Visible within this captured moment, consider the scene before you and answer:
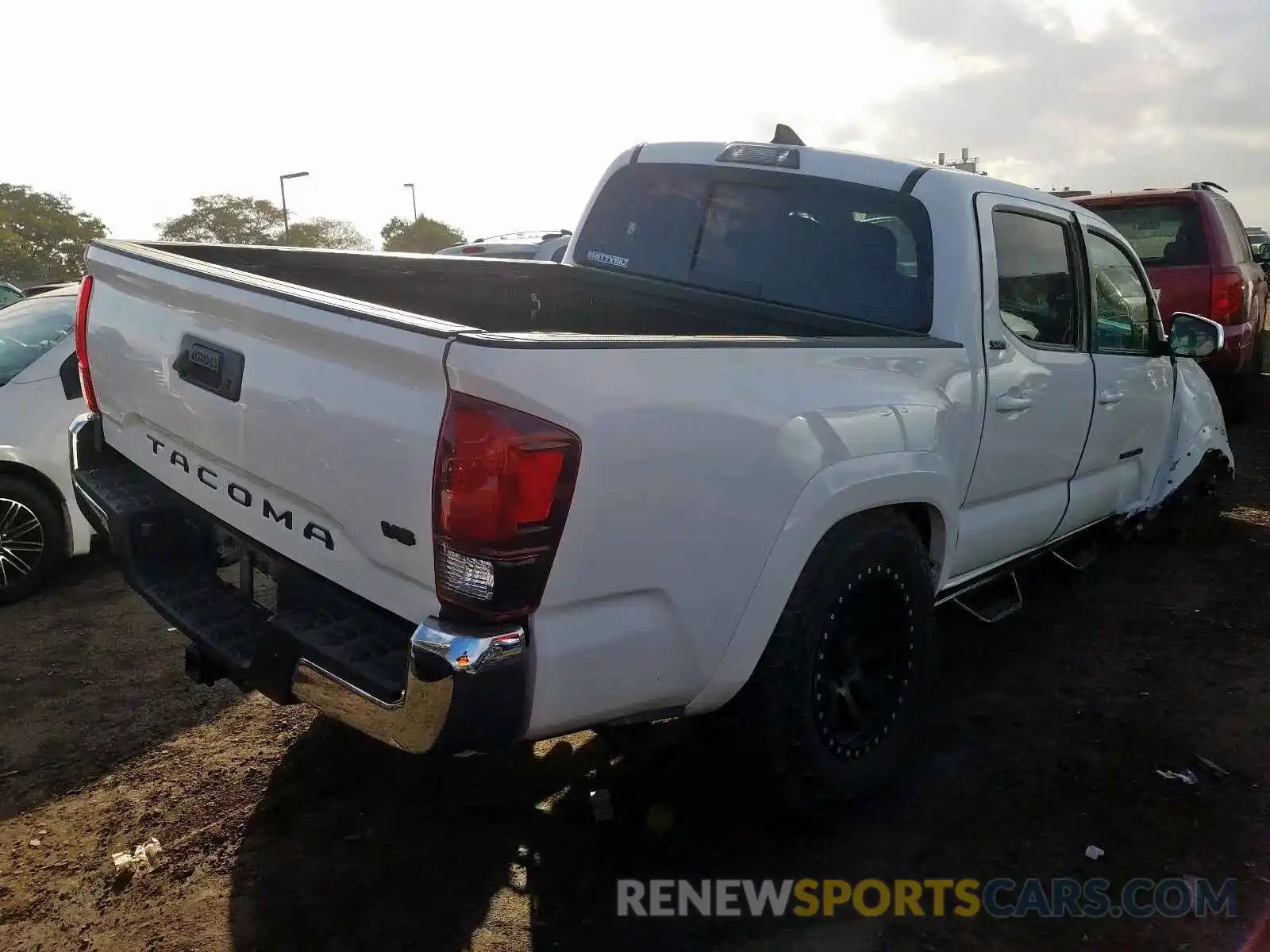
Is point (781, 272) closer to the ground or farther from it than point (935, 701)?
farther from it

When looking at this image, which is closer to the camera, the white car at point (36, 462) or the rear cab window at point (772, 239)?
the rear cab window at point (772, 239)

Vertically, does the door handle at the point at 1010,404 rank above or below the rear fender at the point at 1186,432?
above

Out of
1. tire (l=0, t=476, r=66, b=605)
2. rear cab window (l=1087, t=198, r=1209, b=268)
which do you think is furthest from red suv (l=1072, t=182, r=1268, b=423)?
tire (l=0, t=476, r=66, b=605)

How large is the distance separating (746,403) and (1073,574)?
12.3 feet

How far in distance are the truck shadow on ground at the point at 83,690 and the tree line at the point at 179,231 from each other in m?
35.8

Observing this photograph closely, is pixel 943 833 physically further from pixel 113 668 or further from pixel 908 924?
pixel 113 668

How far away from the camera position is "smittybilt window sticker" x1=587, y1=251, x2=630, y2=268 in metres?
4.29

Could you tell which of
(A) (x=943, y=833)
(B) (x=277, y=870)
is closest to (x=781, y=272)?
(A) (x=943, y=833)

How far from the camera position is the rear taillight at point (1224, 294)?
7.55 meters

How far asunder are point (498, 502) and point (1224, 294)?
7.35m

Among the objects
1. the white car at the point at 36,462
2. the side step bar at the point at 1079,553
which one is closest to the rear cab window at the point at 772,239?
the side step bar at the point at 1079,553

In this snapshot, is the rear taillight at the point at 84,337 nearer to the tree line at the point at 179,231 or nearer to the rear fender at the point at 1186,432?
the rear fender at the point at 1186,432

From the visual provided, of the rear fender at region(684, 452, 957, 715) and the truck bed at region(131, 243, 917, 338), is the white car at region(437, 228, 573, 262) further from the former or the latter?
the rear fender at region(684, 452, 957, 715)

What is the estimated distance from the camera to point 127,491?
3.09m
